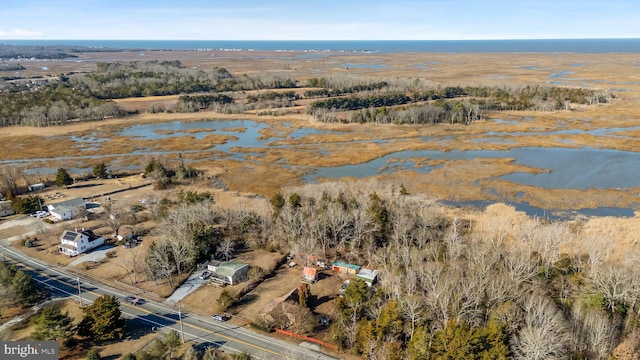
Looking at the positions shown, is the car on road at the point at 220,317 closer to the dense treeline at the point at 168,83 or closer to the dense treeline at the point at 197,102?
the dense treeline at the point at 197,102

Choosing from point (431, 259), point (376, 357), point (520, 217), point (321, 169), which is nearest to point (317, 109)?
point (321, 169)

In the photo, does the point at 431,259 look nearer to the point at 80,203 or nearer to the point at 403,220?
the point at 403,220

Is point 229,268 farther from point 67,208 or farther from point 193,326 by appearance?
point 67,208

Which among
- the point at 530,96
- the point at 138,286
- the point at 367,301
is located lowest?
the point at 138,286

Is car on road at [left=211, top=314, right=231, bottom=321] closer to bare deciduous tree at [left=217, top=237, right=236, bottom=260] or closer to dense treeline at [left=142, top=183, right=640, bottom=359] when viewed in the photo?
dense treeline at [left=142, top=183, right=640, bottom=359]

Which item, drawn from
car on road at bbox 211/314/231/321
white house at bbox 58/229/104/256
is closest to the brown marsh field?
white house at bbox 58/229/104/256
